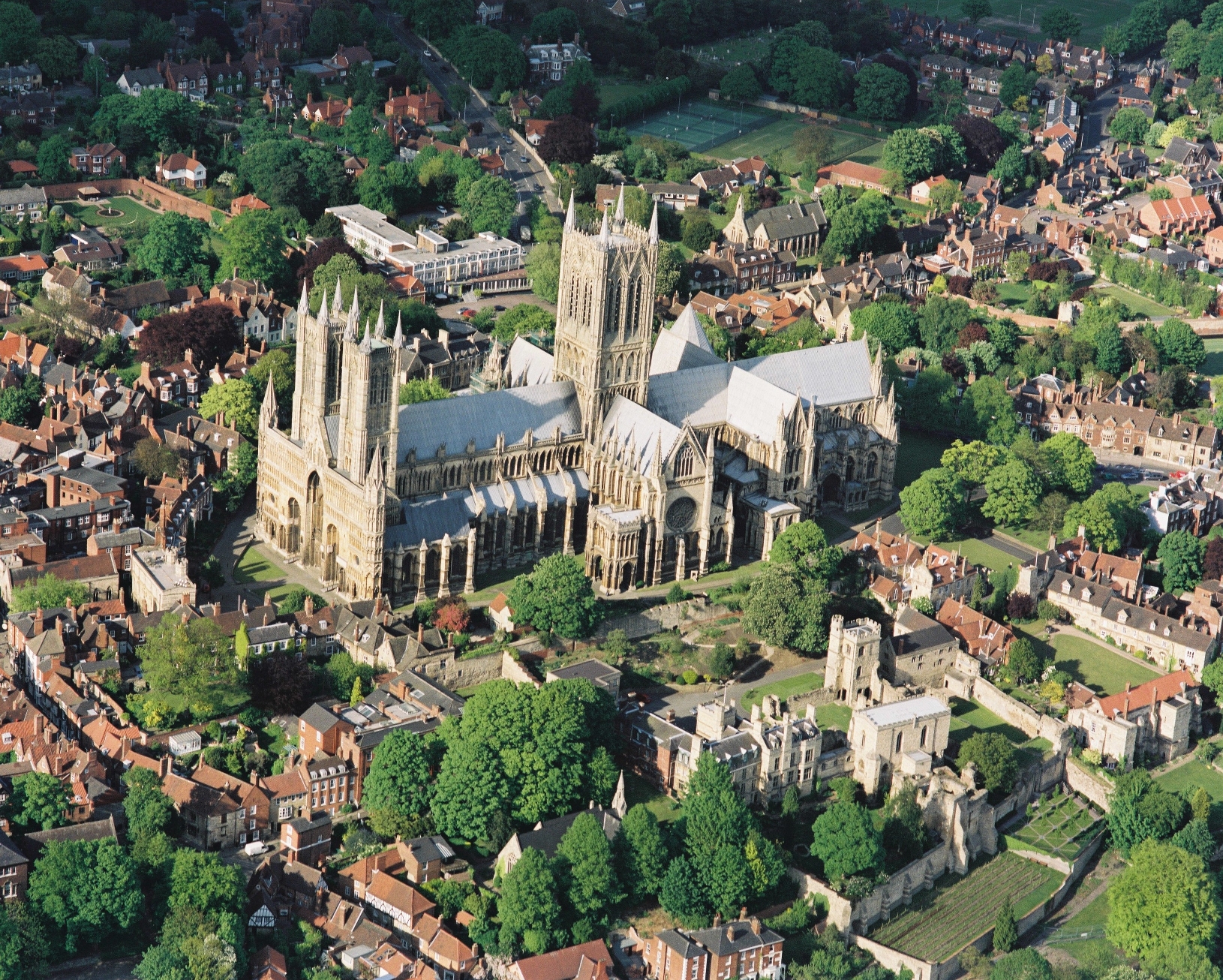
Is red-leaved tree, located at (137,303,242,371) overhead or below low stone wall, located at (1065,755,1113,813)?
overhead

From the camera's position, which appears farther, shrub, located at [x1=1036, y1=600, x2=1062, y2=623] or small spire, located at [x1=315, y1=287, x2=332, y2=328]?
shrub, located at [x1=1036, y1=600, x2=1062, y2=623]

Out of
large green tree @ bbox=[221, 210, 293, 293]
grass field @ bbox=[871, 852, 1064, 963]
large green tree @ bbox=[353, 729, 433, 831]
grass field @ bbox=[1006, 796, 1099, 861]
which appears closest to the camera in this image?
grass field @ bbox=[871, 852, 1064, 963]

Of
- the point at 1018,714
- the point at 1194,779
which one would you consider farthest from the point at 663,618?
the point at 1194,779

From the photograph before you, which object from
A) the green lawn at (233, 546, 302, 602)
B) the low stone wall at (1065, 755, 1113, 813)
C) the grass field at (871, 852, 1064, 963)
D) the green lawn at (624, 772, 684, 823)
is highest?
the green lawn at (233, 546, 302, 602)

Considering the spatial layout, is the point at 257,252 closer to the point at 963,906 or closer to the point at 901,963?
the point at 963,906

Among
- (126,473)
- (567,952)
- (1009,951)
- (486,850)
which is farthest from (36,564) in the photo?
(1009,951)

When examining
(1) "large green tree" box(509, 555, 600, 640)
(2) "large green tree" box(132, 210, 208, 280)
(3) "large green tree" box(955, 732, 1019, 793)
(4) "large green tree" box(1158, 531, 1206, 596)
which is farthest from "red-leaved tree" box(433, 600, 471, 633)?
(2) "large green tree" box(132, 210, 208, 280)

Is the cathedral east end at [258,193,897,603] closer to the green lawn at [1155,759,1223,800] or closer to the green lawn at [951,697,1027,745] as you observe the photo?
the green lawn at [951,697,1027,745]
